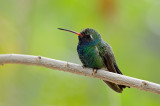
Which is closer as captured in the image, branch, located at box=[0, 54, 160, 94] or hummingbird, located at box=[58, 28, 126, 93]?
branch, located at box=[0, 54, 160, 94]

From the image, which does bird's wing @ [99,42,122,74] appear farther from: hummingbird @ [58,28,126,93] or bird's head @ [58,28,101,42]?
bird's head @ [58,28,101,42]

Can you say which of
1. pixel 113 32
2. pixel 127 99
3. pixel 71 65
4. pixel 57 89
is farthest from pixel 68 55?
pixel 71 65

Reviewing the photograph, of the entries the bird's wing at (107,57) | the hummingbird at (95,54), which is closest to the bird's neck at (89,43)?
the hummingbird at (95,54)

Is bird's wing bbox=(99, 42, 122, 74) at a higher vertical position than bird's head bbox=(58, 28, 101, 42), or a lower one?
lower

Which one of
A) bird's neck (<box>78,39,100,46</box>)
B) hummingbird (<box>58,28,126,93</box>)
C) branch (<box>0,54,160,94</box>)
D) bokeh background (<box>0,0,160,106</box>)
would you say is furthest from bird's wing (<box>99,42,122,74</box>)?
branch (<box>0,54,160,94</box>)

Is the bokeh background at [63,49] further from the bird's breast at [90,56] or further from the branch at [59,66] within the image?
the branch at [59,66]
